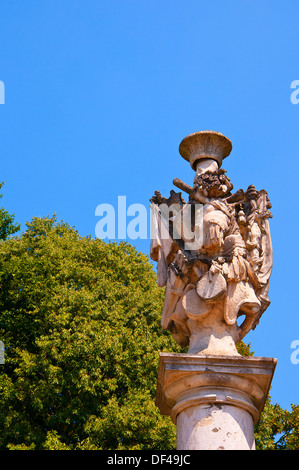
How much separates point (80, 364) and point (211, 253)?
380 inches

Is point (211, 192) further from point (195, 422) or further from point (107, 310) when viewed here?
point (107, 310)

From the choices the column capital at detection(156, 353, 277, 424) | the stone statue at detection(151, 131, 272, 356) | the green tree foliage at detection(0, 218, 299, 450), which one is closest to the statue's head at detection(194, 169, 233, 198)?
the stone statue at detection(151, 131, 272, 356)

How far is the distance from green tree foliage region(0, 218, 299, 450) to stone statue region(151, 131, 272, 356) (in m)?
8.42

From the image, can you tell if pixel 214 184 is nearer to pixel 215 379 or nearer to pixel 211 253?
pixel 211 253

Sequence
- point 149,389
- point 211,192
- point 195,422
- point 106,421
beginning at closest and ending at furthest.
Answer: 1. point 195,422
2. point 211,192
3. point 106,421
4. point 149,389

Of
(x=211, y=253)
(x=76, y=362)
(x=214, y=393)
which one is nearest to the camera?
(x=214, y=393)

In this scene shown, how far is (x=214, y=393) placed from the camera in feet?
20.0

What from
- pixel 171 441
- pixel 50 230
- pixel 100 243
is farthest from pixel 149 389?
pixel 50 230

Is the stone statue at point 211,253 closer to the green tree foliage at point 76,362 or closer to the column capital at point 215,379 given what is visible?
the column capital at point 215,379

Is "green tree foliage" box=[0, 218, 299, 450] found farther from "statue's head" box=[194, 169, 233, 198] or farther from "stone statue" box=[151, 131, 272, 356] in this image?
"statue's head" box=[194, 169, 233, 198]

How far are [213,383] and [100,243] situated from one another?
16.4 m

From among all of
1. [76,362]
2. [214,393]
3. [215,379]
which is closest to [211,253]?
[215,379]

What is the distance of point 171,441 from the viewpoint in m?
15.0

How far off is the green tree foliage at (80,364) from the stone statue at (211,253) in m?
8.42
